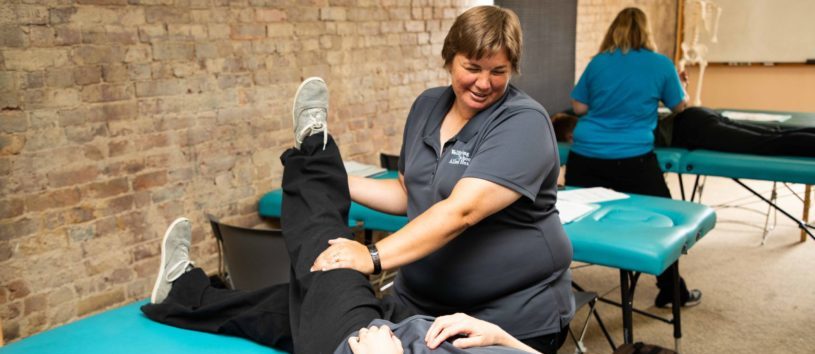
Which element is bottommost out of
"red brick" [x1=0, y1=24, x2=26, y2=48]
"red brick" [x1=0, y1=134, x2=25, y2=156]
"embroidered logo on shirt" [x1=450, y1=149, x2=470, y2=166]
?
"red brick" [x1=0, y1=134, x2=25, y2=156]

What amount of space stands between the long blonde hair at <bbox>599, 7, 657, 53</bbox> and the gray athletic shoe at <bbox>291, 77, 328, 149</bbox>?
183cm

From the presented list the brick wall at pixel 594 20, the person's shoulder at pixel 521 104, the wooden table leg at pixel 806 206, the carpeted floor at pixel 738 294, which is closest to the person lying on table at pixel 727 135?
the wooden table leg at pixel 806 206

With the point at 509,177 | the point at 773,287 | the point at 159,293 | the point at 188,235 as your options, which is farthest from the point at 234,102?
the point at 773,287

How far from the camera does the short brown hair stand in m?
1.74

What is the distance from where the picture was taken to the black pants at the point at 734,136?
383cm

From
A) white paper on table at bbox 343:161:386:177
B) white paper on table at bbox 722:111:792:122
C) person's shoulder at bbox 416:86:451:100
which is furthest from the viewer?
white paper on table at bbox 722:111:792:122

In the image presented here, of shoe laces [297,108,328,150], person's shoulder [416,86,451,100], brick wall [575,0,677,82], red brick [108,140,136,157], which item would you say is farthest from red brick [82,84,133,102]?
brick wall [575,0,677,82]

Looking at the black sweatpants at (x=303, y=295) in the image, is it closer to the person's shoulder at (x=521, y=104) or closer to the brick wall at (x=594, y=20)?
the person's shoulder at (x=521, y=104)

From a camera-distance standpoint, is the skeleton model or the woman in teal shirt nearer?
the woman in teal shirt

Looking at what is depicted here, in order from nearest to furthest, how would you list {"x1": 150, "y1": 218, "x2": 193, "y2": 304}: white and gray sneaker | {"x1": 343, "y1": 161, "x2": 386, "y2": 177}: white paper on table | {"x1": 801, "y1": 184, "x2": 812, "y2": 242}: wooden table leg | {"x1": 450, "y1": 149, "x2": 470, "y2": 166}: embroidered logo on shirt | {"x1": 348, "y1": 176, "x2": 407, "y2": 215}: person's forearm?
{"x1": 450, "y1": 149, "x2": 470, "y2": 166}: embroidered logo on shirt
{"x1": 348, "y1": 176, "x2": 407, "y2": 215}: person's forearm
{"x1": 150, "y1": 218, "x2": 193, "y2": 304}: white and gray sneaker
{"x1": 343, "y1": 161, "x2": 386, "y2": 177}: white paper on table
{"x1": 801, "y1": 184, "x2": 812, "y2": 242}: wooden table leg

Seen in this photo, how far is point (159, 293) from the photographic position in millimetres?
2307

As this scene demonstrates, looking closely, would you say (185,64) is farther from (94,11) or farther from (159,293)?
(159,293)

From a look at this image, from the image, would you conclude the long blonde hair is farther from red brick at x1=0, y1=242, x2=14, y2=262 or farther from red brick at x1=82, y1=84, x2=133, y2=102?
red brick at x1=0, y1=242, x2=14, y2=262

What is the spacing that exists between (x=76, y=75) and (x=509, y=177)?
1872mm
